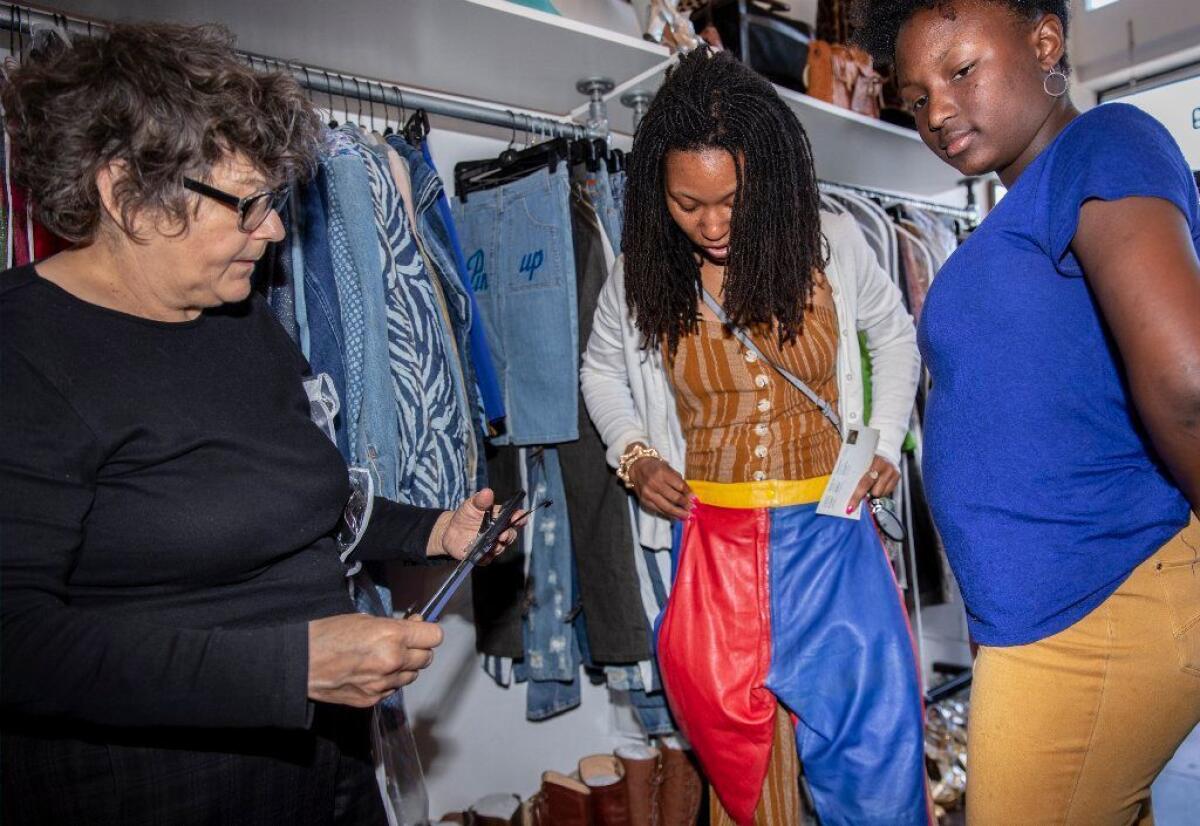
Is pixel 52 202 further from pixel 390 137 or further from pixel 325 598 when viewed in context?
pixel 390 137

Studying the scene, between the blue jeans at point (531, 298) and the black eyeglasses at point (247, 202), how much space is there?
35.7 inches

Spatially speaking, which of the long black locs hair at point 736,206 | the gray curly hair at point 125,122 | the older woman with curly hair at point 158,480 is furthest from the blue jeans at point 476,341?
the gray curly hair at point 125,122

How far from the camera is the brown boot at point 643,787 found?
2.17m

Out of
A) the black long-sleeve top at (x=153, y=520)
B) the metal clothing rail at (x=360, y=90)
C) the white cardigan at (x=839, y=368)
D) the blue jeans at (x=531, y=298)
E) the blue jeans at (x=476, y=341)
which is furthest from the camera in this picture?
the blue jeans at (x=531, y=298)

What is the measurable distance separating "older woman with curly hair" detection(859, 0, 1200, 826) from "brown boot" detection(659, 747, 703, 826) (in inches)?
49.9

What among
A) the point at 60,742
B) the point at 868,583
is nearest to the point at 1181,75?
the point at 868,583

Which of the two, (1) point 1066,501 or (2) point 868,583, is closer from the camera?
(1) point 1066,501

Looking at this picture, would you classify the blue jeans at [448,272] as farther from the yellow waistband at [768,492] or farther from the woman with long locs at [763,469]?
the yellow waistband at [768,492]

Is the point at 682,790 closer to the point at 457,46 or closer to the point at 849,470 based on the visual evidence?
the point at 849,470

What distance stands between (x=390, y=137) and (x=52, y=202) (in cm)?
96

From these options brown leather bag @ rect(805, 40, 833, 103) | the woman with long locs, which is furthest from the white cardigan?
brown leather bag @ rect(805, 40, 833, 103)

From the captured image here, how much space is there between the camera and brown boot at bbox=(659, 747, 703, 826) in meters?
2.16

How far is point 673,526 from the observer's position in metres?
1.70

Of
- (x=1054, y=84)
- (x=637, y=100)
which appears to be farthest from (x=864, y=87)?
(x=1054, y=84)
